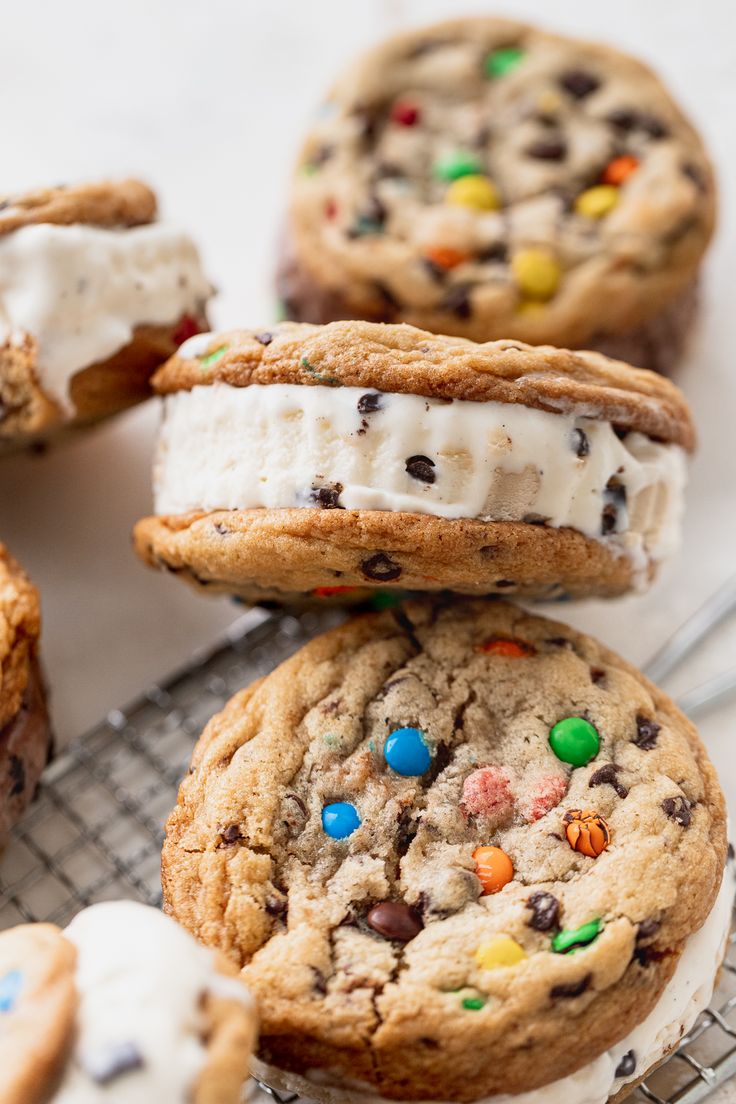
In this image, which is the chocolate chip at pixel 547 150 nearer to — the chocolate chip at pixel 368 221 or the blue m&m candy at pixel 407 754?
the chocolate chip at pixel 368 221

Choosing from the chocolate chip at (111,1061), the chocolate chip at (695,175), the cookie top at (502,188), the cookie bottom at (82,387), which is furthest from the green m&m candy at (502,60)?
the chocolate chip at (111,1061)

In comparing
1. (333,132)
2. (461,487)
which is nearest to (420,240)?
(333,132)

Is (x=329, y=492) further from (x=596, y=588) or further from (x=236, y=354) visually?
(x=596, y=588)

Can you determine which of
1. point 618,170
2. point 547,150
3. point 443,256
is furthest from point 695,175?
point 443,256

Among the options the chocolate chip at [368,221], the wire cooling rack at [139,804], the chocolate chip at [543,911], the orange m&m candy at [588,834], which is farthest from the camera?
the chocolate chip at [368,221]

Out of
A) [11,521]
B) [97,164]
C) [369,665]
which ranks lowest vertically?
[11,521]

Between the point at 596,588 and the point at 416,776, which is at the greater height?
the point at 596,588

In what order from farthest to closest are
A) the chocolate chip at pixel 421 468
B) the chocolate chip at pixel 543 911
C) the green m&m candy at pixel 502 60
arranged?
the green m&m candy at pixel 502 60
the chocolate chip at pixel 421 468
the chocolate chip at pixel 543 911
